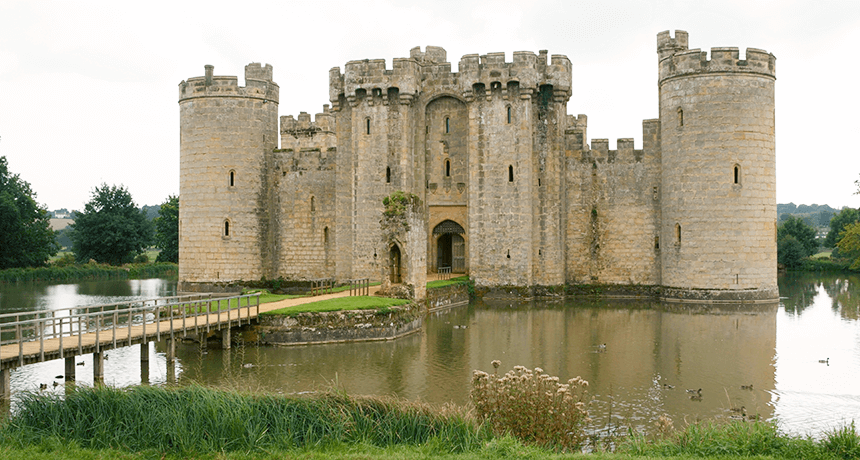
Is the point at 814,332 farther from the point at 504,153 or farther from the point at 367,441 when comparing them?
the point at 367,441

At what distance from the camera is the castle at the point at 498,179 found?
2816cm

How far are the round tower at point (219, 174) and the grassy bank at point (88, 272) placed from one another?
60.3ft

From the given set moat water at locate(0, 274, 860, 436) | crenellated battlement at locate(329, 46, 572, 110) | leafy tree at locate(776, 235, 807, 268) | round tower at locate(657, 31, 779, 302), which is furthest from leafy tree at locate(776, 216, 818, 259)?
crenellated battlement at locate(329, 46, 572, 110)

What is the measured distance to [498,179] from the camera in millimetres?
30797

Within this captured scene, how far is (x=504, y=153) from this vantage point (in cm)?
3073

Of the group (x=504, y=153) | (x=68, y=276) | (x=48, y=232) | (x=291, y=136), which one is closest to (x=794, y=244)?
(x=504, y=153)

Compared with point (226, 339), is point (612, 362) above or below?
below

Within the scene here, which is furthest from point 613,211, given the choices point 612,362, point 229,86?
point 229,86

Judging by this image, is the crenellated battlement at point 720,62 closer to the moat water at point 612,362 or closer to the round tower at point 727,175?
the round tower at point 727,175

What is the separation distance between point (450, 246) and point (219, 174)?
36.9 ft

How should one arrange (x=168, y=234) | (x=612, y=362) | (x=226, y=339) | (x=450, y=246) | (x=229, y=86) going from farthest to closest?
(x=168, y=234) → (x=450, y=246) → (x=229, y=86) → (x=226, y=339) → (x=612, y=362)

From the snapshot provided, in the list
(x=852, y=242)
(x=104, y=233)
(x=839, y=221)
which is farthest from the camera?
(x=839, y=221)

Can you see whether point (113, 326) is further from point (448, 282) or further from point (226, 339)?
point (448, 282)

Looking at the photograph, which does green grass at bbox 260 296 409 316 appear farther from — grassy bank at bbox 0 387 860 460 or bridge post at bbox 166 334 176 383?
grassy bank at bbox 0 387 860 460
